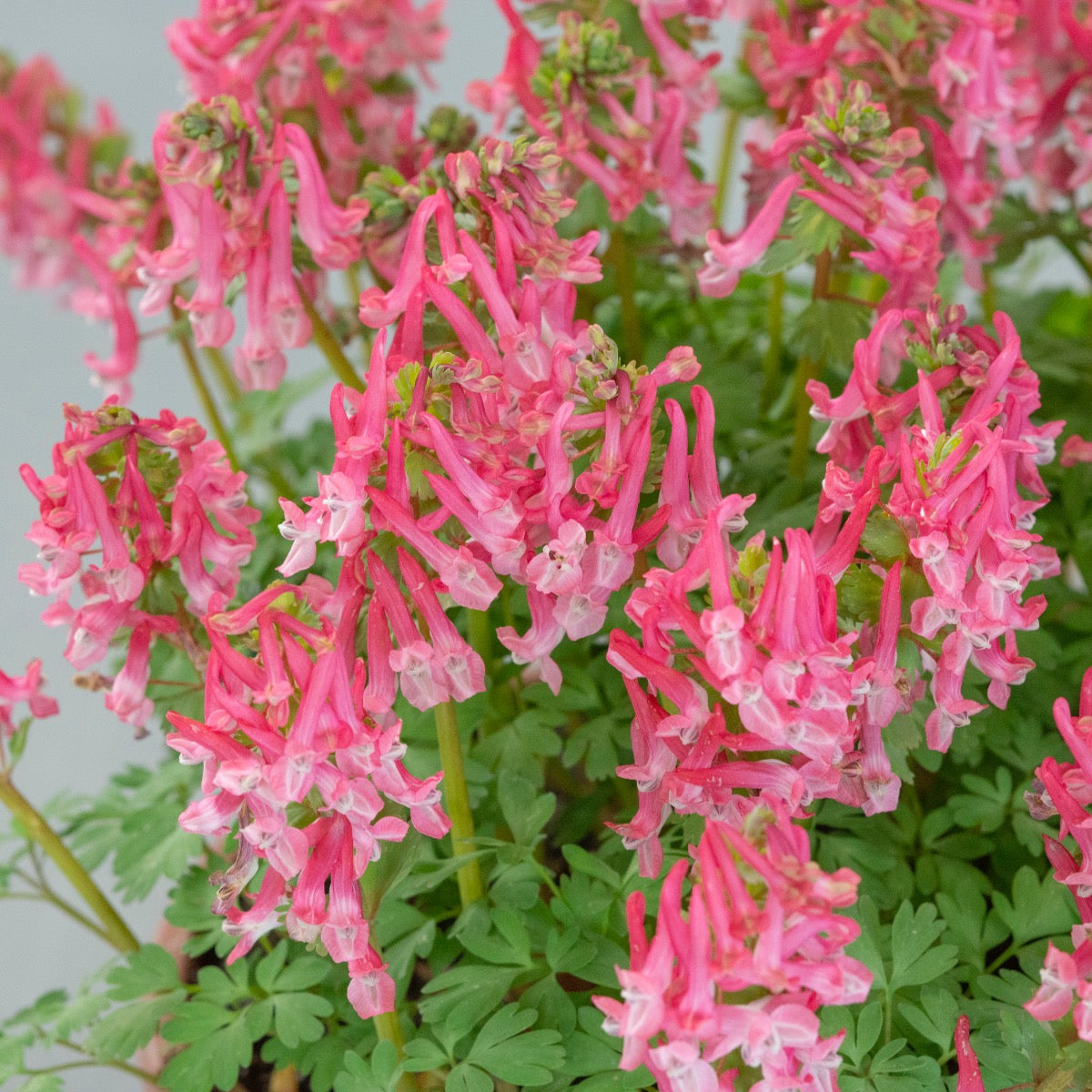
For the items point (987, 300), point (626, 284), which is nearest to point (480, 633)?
point (626, 284)

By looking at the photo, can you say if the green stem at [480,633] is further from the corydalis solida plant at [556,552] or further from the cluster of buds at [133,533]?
the cluster of buds at [133,533]

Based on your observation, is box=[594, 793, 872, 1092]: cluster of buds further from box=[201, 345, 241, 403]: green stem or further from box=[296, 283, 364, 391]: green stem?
box=[201, 345, 241, 403]: green stem

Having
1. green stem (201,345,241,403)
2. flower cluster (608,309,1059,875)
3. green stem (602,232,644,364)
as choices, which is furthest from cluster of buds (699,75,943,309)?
green stem (201,345,241,403)

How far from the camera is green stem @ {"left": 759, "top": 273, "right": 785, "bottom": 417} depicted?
107cm

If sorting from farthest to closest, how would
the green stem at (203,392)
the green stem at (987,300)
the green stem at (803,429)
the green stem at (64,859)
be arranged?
the green stem at (987,300) → the green stem at (203,392) → the green stem at (803,429) → the green stem at (64,859)

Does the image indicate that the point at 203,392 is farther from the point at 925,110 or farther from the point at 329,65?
the point at 925,110

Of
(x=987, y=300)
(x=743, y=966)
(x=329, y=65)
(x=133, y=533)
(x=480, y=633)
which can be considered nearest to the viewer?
(x=743, y=966)

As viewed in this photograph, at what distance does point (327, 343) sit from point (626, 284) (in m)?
0.27

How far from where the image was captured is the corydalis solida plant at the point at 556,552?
54 centimetres

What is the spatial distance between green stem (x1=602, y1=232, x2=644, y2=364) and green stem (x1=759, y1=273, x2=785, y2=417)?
129mm

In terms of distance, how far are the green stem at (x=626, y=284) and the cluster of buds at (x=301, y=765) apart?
19.0 inches

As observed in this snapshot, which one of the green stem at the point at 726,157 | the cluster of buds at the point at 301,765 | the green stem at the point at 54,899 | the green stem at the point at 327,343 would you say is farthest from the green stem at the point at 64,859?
the green stem at the point at 726,157

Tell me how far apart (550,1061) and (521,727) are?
26 centimetres

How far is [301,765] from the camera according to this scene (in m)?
0.56
